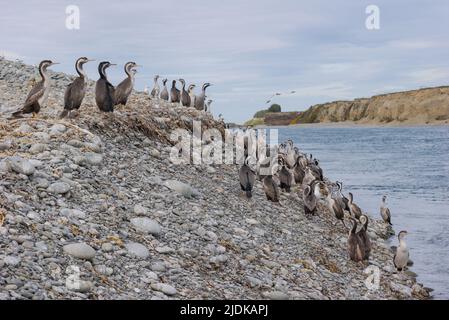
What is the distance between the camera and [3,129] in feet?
40.2

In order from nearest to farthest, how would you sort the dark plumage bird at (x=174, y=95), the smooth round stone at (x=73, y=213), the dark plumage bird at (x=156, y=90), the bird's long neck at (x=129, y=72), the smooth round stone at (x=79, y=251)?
1. the smooth round stone at (x=79, y=251)
2. the smooth round stone at (x=73, y=213)
3. the bird's long neck at (x=129, y=72)
4. the dark plumage bird at (x=174, y=95)
5. the dark plumage bird at (x=156, y=90)

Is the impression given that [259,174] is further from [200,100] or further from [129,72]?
[200,100]

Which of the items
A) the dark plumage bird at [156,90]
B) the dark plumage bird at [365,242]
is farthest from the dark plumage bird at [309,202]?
the dark plumage bird at [156,90]

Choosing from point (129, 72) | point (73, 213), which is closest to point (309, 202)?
point (129, 72)

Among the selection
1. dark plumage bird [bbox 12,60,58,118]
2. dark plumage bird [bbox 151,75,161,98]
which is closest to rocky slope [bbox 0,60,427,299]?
dark plumage bird [bbox 12,60,58,118]

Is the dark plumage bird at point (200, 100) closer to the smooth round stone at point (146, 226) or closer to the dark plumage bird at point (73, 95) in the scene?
the dark plumage bird at point (73, 95)

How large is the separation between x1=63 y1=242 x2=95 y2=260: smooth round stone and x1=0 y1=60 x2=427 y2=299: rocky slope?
13 mm

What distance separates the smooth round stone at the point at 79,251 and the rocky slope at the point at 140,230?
13 millimetres

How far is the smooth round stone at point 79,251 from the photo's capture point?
8227mm

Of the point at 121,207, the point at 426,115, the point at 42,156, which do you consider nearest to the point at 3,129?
the point at 42,156

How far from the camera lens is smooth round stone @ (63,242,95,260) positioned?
8227 millimetres

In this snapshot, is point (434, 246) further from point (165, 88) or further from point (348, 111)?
point (348, 111)

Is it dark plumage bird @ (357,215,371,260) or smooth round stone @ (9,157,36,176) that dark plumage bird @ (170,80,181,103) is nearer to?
dark plumage bird @ (357,215,371,260)

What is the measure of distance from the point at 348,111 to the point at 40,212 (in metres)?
138
